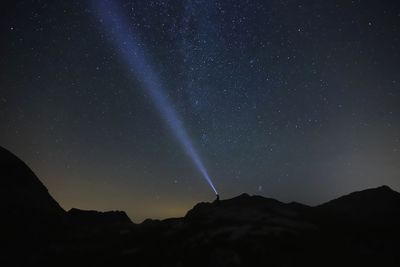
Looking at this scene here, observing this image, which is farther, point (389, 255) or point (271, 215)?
point (271, 215)

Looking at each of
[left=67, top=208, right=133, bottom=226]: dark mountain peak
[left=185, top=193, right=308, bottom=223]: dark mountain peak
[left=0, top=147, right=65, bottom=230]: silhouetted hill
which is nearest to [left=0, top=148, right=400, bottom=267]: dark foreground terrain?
[left=185, top=193, right=308, bottom=223]: dark mountain peak

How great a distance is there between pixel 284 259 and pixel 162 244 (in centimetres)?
1183

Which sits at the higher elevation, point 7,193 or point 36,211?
point 7,193

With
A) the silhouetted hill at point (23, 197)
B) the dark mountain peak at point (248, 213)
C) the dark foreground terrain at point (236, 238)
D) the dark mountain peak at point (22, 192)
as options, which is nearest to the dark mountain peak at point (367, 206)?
the dark foreground terrain at point (236, 238)

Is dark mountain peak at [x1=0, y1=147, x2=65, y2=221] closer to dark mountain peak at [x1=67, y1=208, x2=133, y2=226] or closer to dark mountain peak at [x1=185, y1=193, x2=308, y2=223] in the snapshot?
dark mountain peak at [x1=67, y1=208, x2=133, y2=226]

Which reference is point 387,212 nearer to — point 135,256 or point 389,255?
point 389,255

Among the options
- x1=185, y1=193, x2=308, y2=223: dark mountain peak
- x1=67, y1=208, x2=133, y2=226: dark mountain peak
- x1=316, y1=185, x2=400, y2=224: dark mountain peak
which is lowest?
x1=316, y1=185, x2=400, y2=224: dark mountain peak

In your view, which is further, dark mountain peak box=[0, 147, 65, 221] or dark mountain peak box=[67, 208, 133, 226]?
dark mountain peak box=[67, 208, 133, 226]

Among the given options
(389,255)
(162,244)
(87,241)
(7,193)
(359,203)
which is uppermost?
(7,193)

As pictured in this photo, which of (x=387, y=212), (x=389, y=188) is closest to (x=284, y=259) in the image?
(x=387, y=212)

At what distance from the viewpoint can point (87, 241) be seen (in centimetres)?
3616

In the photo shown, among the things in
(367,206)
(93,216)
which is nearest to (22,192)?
(93,216)

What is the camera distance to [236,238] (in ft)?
92.7

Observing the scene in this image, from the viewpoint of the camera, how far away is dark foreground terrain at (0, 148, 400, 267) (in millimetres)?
25719
